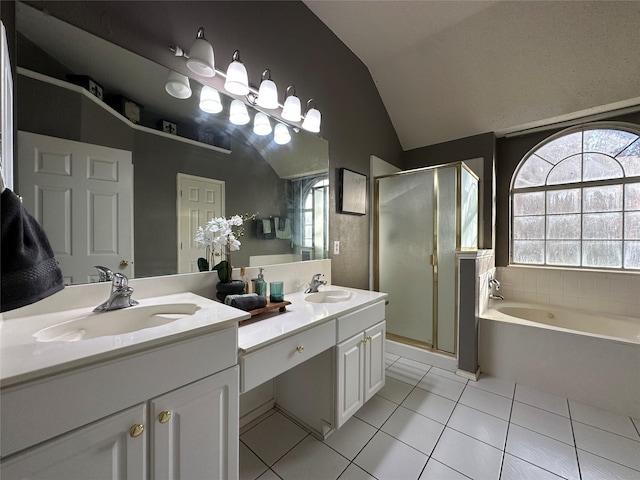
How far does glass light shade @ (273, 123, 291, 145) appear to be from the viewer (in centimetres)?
179

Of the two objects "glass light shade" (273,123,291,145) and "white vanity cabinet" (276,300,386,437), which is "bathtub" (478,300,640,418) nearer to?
"white vanity cabinet" (276,300,386,437)

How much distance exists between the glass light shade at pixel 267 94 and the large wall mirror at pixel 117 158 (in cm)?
19

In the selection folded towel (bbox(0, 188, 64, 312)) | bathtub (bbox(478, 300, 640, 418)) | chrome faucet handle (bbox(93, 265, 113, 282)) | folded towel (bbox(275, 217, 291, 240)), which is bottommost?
bathtub (bbox(478, 300, 640, 418))

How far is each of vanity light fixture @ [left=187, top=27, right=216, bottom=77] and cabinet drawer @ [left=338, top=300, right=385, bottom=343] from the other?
148cm

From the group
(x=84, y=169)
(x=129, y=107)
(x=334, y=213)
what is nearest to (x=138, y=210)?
(x=84, y=169)

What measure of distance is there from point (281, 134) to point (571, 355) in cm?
267

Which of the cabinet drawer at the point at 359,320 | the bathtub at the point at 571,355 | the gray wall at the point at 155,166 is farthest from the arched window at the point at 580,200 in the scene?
the gray wall at the point at 155,166

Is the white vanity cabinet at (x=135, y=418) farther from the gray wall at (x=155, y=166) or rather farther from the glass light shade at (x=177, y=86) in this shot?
the glass light shade at (x=177, y=86)

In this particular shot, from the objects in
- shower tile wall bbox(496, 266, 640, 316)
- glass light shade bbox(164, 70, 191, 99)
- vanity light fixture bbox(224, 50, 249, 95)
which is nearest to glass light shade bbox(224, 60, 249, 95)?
vanity light fixture bbox(224, 50, 249, 95)

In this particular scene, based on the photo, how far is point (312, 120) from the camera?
1.92 m

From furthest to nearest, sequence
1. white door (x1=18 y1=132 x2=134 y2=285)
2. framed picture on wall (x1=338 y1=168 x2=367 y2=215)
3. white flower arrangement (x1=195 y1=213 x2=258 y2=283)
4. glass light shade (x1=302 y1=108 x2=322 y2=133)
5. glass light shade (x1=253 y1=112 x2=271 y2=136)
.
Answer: framed picture on wall (x1=338 y1=168 x2=367 y2=215) → glass light shade (x1=302 y1=108 x2=322 y2=133) → glass light shade (x1=253 y1=112 x2=271 y2=136) → white flower arrangement (x1=195 y1=213 x2=258 y2=283) → white door (x1=18 y1=132 x2=134 y2=285)

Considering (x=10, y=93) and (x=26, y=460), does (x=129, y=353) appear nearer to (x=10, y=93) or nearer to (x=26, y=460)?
(x=26, y=460)

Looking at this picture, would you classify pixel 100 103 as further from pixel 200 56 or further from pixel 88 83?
pixel 200 56

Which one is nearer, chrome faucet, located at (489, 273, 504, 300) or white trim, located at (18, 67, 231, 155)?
white trim, located at (18, 67, 231, 155)
